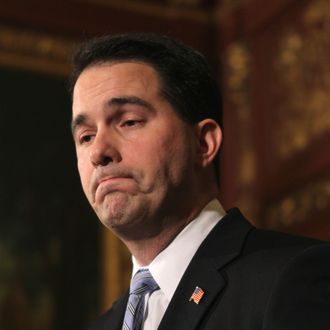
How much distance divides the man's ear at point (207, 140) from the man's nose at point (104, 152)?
299mm

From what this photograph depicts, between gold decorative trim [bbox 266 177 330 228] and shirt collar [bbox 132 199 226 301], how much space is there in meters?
3.94

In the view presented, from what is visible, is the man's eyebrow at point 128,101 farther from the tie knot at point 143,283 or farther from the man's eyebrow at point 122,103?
the tie knot at point 143,283

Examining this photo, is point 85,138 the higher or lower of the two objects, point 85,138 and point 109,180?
the higher

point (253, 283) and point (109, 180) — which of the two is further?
point (109, 180)

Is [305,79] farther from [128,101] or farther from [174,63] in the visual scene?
[128,101]

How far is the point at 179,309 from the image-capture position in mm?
2133

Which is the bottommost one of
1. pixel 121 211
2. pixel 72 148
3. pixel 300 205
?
pixel 300 205

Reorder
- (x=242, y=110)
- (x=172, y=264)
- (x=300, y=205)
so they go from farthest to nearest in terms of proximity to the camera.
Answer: (x=242, y=110)
(x=300, y=205)
(x=172, y=264)

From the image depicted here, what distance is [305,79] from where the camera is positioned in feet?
22.0

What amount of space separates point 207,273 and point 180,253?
0.49ft

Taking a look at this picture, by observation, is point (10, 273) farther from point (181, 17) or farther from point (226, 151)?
point (181, 17)

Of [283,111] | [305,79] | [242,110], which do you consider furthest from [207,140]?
[242,110]

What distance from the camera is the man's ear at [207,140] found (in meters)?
2.50

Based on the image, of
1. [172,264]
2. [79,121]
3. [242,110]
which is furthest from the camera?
[242,110]
